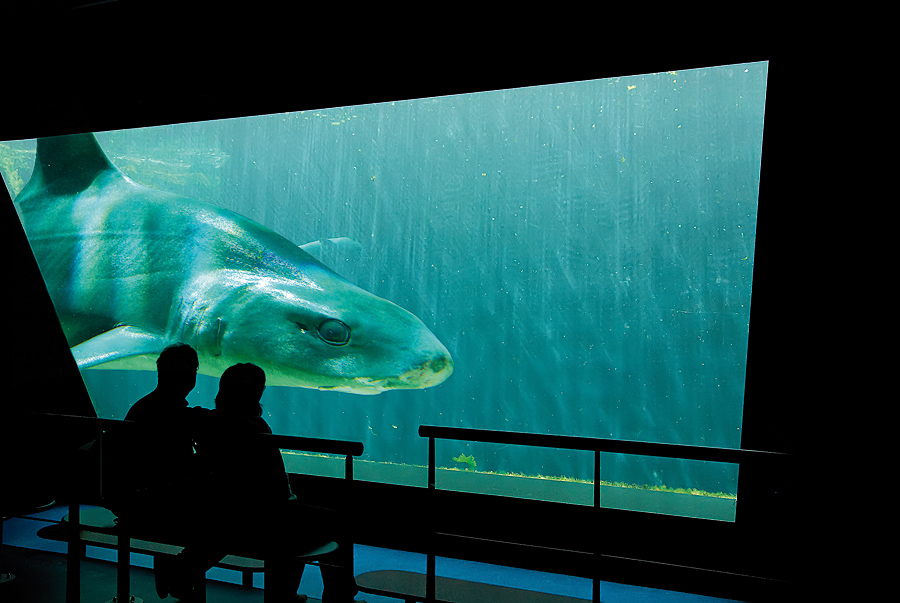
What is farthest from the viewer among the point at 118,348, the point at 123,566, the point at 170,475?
the point at 118,348

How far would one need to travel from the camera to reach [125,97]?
3.84m

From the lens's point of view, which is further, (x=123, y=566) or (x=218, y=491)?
Result: (x=123, y=566)

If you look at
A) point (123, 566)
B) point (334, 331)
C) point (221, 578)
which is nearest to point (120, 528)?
point (123, 566)

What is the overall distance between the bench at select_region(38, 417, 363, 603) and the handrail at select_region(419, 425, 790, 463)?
278mm

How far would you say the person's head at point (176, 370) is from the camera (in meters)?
1.89

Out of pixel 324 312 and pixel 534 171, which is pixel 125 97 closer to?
pixel 324 312

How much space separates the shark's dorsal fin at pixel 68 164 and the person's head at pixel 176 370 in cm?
363

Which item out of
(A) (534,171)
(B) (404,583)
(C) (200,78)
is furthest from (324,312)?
(A) (534,171)

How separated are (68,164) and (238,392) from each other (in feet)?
13.3

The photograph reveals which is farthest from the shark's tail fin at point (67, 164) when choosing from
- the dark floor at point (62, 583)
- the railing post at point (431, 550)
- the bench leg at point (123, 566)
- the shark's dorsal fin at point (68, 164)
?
the railing post at point (431, 550)

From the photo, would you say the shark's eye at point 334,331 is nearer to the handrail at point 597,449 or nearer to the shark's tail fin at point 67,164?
the shark's tail fin at point 67,164

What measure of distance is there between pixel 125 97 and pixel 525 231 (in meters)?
7.11

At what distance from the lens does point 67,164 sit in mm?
4715

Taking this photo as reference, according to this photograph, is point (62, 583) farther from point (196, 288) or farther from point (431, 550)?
point (196, 288)
